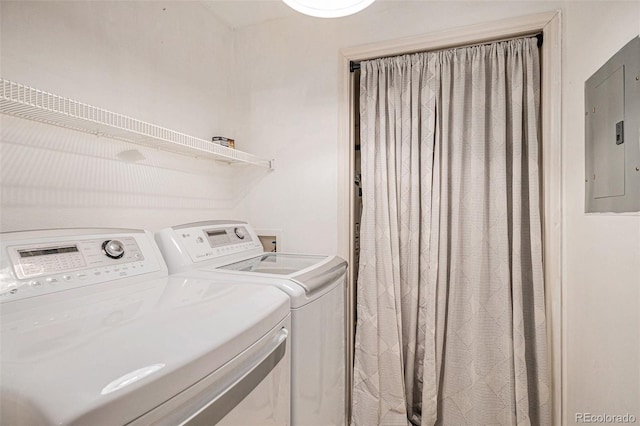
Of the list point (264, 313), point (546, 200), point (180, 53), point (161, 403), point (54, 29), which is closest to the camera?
point (161, 403)

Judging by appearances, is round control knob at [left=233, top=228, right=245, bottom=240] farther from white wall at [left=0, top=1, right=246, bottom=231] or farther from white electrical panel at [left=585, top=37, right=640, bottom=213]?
white electrical panel at [left=585, top=37, right=640, bottom=213]

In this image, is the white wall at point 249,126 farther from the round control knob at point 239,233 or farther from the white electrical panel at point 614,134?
the round control knob at point 239,233

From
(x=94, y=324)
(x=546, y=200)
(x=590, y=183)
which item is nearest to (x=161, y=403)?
(x=94, y=324)

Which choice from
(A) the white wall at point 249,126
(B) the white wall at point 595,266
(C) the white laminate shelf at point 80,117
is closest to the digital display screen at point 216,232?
(A) the white wall at point 249,126

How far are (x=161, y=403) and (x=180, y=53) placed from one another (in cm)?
182

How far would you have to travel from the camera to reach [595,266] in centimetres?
114

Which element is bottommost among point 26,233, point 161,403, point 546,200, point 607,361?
point 607,361

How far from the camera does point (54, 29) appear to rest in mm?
1159

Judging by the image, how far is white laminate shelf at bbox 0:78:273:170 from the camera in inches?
33.7

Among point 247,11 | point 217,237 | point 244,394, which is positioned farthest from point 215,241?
point 247,11

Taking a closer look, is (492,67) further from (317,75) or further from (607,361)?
(607,361)

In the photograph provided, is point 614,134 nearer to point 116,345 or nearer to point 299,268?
point 299,268

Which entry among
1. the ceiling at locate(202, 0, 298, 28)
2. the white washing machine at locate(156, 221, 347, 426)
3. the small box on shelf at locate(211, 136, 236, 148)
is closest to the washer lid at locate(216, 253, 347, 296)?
the white washing machine at locate(156, 221, 347, 426)

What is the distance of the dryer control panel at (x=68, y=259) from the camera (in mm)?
806
